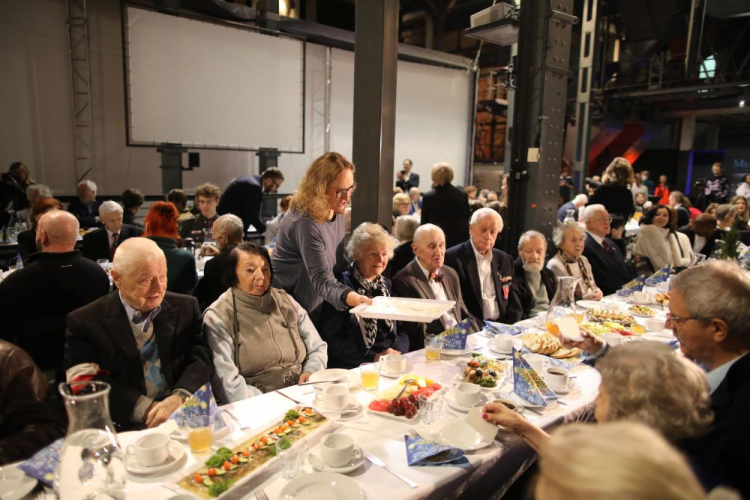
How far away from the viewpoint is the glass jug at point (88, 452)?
121cm

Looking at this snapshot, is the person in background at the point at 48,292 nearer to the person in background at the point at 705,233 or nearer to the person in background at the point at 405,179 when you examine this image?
the person in background at the point at 705,233

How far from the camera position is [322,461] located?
1.58m

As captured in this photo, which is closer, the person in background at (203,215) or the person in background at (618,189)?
the person in background at (203,215)

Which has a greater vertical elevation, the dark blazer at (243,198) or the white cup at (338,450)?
the dark blazer at (243,198)

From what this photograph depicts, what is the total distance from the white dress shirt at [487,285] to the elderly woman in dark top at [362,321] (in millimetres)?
898

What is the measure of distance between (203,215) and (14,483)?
4.43m

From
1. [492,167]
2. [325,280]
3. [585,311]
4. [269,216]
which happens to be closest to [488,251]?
[585,311]

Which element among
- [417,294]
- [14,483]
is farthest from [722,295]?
[14,483]

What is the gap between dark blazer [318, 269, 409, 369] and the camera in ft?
9.58

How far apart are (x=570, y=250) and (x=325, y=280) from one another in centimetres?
221

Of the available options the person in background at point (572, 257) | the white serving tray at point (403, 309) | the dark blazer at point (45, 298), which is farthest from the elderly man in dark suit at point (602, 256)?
the dark blazer at point (45, 298)

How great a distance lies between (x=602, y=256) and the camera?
177 inches

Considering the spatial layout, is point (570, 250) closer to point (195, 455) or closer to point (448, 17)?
point (195, 455)

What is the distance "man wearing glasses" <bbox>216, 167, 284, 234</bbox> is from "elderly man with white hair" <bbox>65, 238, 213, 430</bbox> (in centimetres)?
436
